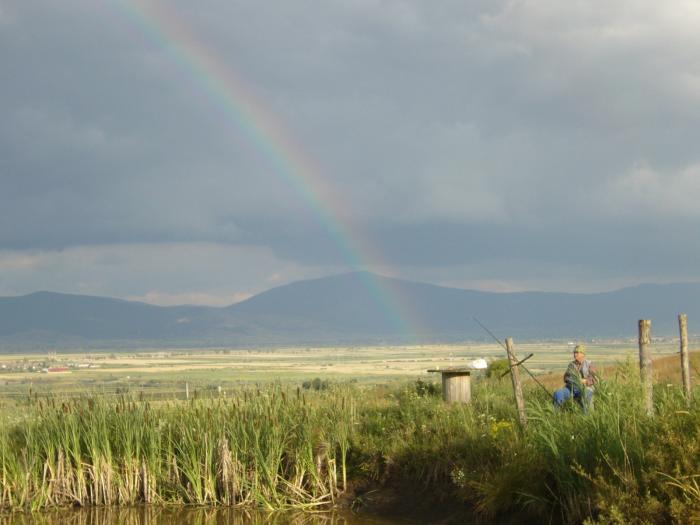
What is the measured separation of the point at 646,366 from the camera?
1278 centimetres

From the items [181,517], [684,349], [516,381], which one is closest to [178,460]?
[181,517]

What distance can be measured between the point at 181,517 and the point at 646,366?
8.10 metres

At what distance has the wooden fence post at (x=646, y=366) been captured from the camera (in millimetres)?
11484

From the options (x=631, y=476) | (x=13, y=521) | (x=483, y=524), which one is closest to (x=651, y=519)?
(x=631, y=476)

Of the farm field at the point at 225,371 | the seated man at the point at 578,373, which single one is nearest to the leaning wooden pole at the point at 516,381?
the seated man at the point at 578,373

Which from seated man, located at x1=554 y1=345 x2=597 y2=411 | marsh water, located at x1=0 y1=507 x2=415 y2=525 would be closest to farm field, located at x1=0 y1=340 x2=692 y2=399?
seated man, located at x1=554 y1=345 x2=597 y2=411

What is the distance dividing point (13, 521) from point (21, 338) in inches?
7428

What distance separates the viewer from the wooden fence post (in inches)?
452

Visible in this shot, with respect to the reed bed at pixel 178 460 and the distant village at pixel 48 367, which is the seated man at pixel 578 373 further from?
the distant village at pixel 48 367

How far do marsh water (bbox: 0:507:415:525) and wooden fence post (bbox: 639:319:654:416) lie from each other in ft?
15.0

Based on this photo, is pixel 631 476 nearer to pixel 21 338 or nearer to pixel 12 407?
pixel 12 407

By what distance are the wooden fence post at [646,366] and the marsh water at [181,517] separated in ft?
15.0

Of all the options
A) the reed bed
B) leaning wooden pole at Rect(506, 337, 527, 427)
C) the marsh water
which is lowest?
the marsh water

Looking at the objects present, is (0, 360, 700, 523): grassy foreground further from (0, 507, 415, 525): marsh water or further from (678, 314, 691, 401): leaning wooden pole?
(678, 314, 691, 401): leaning wooden pole
